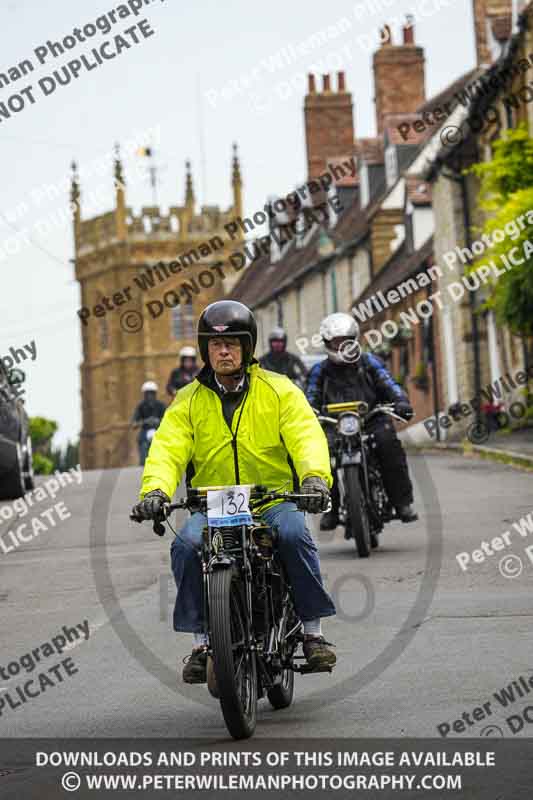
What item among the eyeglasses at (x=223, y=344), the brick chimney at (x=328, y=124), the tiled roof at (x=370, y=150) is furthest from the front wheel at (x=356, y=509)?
the brick chimney at (x=328, y=124)

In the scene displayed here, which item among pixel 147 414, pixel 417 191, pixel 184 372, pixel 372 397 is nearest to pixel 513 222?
pixel 184 372

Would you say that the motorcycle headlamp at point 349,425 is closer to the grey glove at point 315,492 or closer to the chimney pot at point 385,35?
the grey glove at point 315,492

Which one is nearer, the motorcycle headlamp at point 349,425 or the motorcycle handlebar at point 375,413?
the motorcycle handlebar at point 375,413

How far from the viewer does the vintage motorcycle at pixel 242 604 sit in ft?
21.5

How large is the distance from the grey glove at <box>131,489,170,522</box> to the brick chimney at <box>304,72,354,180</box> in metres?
61.9

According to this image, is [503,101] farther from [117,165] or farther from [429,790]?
[117,165]

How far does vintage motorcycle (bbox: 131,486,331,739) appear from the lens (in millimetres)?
6559

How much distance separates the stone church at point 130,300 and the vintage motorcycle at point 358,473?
9399 cm

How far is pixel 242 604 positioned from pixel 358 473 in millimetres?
7238

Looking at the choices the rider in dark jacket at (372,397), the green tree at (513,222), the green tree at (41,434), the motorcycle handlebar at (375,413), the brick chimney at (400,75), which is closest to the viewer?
the motorcycle handlebar at (375,413)

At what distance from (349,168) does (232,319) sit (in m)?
56.3

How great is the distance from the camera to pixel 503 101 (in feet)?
120

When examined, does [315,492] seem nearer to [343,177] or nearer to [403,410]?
[403,410]

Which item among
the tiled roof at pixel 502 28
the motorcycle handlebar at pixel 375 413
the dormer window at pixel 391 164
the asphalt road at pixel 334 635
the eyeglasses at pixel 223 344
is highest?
the tiled roof at pixel 502 28
